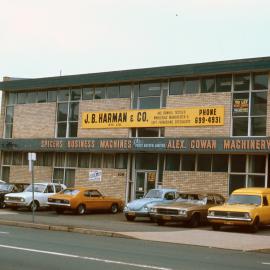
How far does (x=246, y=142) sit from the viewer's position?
28578 mm

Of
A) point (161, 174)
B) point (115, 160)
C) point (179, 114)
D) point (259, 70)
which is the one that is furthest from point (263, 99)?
point (115, 160)

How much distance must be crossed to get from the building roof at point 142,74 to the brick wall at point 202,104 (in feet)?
3.96

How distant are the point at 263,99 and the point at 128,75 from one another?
319 inches

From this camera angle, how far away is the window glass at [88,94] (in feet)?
119

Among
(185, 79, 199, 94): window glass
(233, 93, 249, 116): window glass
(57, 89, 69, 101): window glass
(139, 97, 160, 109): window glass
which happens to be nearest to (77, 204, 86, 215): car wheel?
(139, 97, 160, 109): window glass

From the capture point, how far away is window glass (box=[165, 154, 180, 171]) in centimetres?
3206

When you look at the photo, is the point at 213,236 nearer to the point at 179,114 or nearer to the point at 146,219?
the point at 146,219

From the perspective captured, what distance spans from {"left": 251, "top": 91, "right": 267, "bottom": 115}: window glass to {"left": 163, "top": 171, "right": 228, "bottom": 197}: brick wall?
11.6 feet

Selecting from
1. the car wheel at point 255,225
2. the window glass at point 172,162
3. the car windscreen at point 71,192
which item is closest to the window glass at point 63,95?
the window glass at point 172,162

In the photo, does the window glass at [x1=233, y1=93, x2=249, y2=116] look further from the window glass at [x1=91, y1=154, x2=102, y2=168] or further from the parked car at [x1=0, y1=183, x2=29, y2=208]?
the parked car at [x1=0, y1=183, x2=29, y2=208]

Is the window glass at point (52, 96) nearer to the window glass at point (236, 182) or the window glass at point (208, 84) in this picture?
the window glass at point (208, 84)

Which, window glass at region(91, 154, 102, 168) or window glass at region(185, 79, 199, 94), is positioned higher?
window glass at region(185, 79, 199, 94)

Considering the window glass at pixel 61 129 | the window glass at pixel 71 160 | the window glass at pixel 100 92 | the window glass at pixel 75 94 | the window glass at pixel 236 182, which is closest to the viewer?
the window glass at pixel 236 182

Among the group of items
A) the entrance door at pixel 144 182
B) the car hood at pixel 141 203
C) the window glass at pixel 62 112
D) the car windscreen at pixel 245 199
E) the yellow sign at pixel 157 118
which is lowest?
the car hood at pixel 141 203
